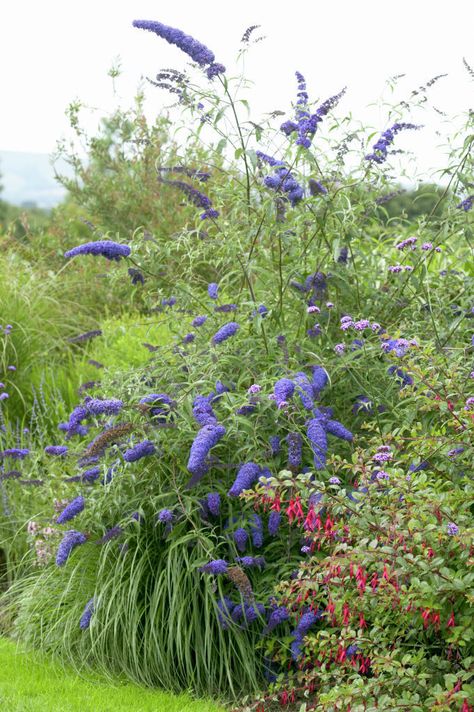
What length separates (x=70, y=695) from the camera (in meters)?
3.95

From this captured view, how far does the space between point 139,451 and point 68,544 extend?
1.98 ft

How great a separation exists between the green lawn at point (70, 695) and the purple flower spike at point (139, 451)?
1023 millimetres

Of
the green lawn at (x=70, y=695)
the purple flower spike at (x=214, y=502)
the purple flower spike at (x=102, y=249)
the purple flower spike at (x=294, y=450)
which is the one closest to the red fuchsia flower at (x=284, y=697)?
the green lawn at (x=70, y=695)

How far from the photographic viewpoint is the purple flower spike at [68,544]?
14.1ft

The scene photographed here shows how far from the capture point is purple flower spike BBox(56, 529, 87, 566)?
4.30m

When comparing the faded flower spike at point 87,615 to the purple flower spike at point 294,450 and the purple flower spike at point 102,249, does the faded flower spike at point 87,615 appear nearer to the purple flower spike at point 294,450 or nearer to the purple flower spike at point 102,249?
the purple flower spike at point 294,450

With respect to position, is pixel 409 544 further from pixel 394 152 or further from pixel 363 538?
pixel 394 152

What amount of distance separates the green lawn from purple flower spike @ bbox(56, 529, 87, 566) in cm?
52

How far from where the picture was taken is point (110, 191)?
11258 mm

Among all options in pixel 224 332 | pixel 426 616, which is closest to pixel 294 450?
pixel 224 332

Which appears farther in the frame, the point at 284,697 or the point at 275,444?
the point at 275,444

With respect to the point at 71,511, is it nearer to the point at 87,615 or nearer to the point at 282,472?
the point at 87,615

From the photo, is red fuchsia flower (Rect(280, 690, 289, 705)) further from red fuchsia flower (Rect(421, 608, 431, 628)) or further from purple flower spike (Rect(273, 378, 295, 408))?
purple flower spike (Rect(273, 378, 295, 408))

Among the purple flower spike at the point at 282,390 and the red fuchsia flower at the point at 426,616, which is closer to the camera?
the red fuchsia flower at the point at 426,616
